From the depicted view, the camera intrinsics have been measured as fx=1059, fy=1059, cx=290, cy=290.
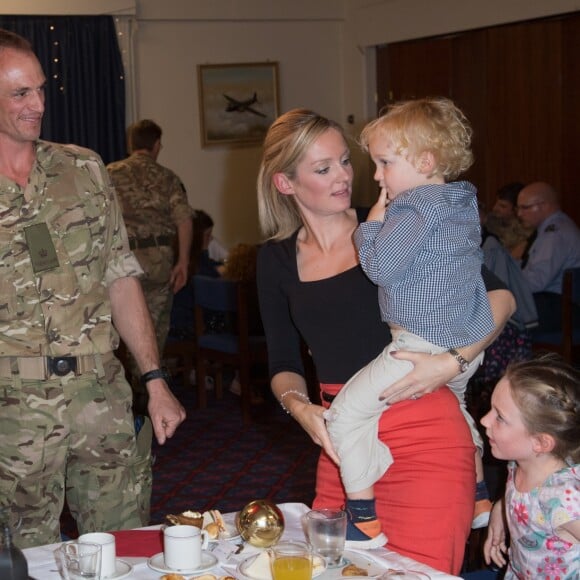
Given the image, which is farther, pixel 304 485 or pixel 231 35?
pixel 231 35

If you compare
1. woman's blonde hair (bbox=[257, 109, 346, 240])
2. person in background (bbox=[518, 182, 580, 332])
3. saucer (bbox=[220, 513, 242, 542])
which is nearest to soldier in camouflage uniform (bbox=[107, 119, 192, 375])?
person in background (bbox=[518, 182, 580, 332])

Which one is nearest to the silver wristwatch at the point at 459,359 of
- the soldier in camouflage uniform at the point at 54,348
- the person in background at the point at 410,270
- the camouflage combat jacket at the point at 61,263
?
the person in background at the point at 410,270

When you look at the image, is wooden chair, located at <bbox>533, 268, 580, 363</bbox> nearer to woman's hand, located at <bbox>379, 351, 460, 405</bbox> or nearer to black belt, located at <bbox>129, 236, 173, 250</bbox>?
black belt, located at <bbox>129, 236, 173, 250</bbox>

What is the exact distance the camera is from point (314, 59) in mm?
10258

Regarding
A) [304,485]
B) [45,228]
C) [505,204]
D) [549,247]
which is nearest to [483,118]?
[505,204]

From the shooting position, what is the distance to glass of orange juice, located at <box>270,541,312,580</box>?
6.52ft

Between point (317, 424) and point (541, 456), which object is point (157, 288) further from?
point (541, 456)

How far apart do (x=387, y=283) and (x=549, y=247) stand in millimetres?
4434

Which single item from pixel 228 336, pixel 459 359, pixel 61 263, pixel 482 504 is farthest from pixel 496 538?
pixel 228 336

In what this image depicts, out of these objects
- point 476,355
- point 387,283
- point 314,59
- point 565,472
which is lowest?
point 565,472

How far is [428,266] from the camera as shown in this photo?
8.05 ft

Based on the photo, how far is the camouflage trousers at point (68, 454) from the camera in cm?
279

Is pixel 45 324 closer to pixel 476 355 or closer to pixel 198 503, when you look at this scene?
pixel 476 355

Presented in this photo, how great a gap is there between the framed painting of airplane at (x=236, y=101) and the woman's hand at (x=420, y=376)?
7601 mm
